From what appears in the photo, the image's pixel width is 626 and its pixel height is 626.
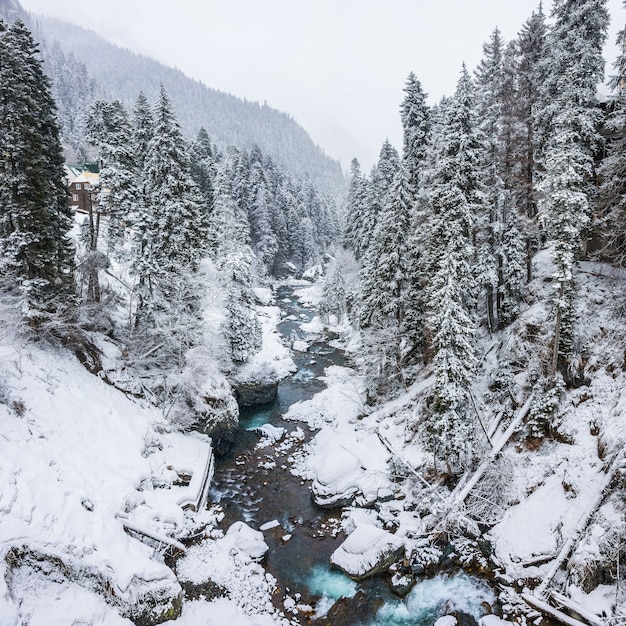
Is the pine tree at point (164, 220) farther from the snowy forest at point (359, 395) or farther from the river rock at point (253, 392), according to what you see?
the river rock at point (253, 392)

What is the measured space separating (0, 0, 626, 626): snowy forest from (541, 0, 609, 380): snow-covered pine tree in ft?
0.46

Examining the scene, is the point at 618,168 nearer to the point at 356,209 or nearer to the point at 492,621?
the point at 492,621

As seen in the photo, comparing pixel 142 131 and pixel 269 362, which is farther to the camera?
pixel 269 362

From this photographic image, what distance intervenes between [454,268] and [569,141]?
8.61 meters

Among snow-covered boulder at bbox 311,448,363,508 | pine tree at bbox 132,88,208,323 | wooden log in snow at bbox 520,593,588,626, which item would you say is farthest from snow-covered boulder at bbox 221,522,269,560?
pine tree at bbox 132,88,208,323

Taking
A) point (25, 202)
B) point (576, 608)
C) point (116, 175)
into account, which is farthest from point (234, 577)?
point (116, 175)

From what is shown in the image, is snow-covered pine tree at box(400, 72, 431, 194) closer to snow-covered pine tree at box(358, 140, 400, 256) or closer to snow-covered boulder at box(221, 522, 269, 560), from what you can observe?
snow-covered pine tree at box(358, 140, 400, 256)

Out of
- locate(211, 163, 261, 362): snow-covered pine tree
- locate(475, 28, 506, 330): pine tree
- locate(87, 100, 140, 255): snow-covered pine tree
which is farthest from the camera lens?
locate(211, 163, 261, 362): snow-covered pine tree

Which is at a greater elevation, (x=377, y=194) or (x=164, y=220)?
(x=377, y=194)

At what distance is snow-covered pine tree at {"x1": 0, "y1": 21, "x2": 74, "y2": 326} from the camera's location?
1702 centimetres

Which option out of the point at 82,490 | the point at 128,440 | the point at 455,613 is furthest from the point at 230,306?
the point at 455,613

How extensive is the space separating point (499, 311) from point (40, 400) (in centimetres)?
2406

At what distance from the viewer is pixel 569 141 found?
18.5 m

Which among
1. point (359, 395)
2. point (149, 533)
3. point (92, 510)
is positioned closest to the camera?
point (92, 510)
